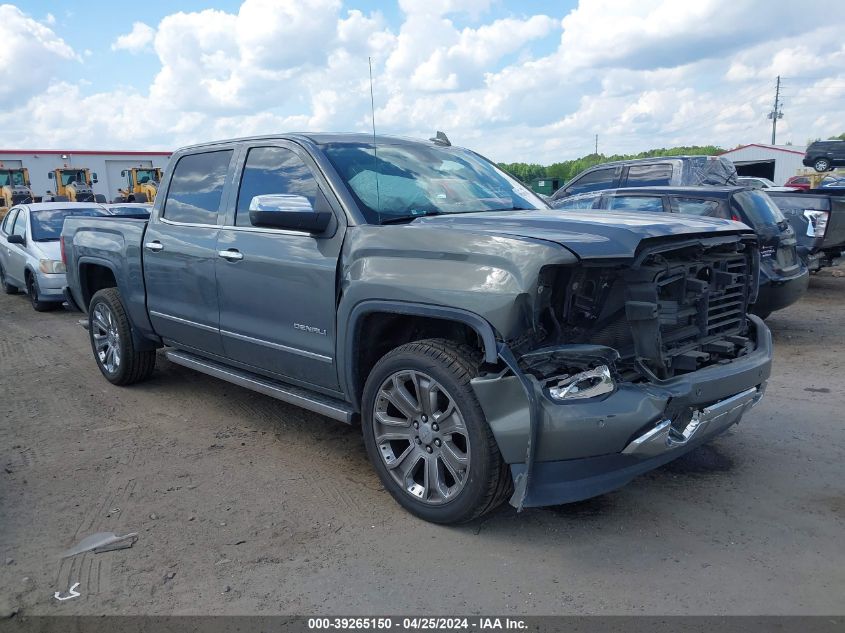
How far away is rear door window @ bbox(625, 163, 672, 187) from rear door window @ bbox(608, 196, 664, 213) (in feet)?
12.2

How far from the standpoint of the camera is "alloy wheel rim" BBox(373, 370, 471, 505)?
3441 millimetres

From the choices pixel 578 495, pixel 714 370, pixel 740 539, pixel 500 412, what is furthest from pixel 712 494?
pixel 500 412

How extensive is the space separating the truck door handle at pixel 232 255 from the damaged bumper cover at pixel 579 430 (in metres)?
2.05

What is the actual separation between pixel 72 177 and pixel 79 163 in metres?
2.47

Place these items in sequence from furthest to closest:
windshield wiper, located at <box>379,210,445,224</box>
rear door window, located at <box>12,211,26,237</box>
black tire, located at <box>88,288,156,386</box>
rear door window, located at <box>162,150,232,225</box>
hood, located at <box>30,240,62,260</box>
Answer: rear door window, located at <box>12,211,26,237</box> < hood, located at <box>30,240,62,260</box> < black tire, located at <box>88,288,156,386</box> < rear door window, located at <box>162,150,232,225</box> < windshield wiper, located at <box>379,210,445,224</box>

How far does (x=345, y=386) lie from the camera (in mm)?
3984

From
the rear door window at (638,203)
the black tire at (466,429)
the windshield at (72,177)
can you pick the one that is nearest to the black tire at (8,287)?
the rear door window at (638,203)

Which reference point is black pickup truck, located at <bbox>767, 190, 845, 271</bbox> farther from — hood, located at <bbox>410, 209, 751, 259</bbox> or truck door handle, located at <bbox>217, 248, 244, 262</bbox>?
truck door handle, located at <bbox>217, 248, 244, 262</bbox>

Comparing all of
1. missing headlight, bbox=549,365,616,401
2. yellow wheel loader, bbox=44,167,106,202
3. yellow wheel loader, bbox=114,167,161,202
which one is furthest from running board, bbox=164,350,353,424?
yellow wheel loader, bbox=44,167,106,202

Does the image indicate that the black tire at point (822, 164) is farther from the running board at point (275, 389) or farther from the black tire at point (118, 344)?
the running board at point (275, 389)

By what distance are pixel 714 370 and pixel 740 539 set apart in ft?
2.68

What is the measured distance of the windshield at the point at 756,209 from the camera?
7344 mm

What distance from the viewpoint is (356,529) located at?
3.61 meters

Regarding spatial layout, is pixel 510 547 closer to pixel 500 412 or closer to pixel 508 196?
pixel 500 412
